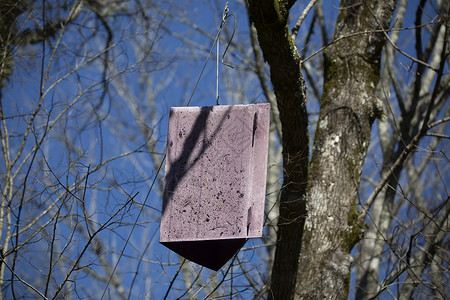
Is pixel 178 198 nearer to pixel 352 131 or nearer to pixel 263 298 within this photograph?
pixel 263 298

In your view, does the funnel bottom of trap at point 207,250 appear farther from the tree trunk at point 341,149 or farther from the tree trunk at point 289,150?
the tree trunk at point 341,149

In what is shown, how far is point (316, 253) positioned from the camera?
12.4 feet

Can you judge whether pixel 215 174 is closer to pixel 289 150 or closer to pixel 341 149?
pixel 289 150

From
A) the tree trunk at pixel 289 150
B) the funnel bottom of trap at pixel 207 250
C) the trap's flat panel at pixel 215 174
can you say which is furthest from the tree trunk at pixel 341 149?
the trap's flat panel at pixel 215 174

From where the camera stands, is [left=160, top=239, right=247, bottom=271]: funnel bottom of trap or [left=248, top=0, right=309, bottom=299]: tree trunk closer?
[left=160, top=239, right=247, bottom=271]: funnel bottom of trap

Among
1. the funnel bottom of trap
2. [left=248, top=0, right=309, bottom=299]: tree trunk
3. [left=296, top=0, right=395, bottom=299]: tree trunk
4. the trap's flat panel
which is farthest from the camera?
[left=296, top=0, right=395, bottom=299]: tree trunk

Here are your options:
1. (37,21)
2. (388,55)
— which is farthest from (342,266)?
(388,55)

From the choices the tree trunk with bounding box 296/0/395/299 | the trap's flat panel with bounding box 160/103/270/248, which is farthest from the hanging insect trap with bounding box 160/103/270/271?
the tree trunk with bounding box 296/0/395/299

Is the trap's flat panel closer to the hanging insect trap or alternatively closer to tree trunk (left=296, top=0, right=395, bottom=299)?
the hanging insect trap

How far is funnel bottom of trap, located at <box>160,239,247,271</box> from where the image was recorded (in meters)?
3.08

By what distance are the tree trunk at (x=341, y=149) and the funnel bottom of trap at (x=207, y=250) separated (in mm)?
677

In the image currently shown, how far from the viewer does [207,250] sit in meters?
3.20

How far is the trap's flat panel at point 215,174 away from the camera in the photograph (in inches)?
116

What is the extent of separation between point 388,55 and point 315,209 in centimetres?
415
